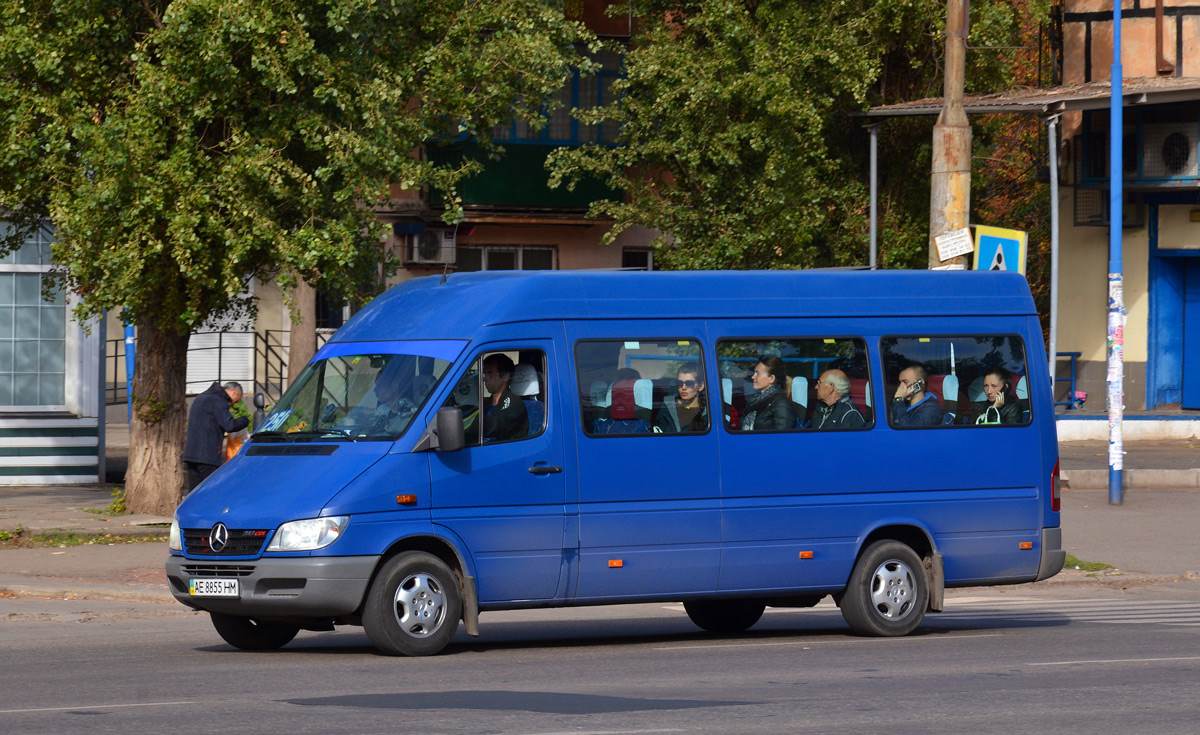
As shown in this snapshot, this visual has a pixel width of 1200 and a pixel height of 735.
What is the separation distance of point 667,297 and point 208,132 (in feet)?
25.3

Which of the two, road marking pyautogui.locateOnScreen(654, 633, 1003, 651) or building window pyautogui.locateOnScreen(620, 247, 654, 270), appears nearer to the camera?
road marking pyautogui.locateOnScreen(654, 633, 1003, 651)

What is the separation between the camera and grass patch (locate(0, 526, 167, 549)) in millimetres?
17172

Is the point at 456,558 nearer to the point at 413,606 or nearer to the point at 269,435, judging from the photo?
the point at 413,606

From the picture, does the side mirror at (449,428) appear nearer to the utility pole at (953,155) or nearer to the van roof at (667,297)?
the van roof at (667,297)

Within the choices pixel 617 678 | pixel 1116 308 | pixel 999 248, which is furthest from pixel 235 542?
pixel 1116 308

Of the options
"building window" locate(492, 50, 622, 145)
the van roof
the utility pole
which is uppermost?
"building window" locate(492, 50, 622, 145)

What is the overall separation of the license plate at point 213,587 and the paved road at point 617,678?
1.42 ft

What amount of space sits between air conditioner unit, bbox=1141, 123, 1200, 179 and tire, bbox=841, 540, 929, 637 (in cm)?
1941

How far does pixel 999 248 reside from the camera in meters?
17.6

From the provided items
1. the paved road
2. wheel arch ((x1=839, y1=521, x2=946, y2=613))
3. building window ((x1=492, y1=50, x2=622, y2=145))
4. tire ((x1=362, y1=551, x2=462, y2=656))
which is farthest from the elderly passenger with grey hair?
building window ((x1=492, y1=50, x2=622, y2=145))

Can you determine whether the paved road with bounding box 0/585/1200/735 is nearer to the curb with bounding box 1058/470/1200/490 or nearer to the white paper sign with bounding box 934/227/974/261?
the white paper sign with bounding box 934/227/974/261

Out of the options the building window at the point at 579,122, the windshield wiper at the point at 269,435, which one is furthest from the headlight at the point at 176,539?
the building window at the point at 579,122

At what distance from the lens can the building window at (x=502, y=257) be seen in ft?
107

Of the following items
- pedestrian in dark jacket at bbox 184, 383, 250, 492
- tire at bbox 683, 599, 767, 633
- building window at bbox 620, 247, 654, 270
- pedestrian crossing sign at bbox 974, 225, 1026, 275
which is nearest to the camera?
tire at bbox 683, 599, 767, 633
